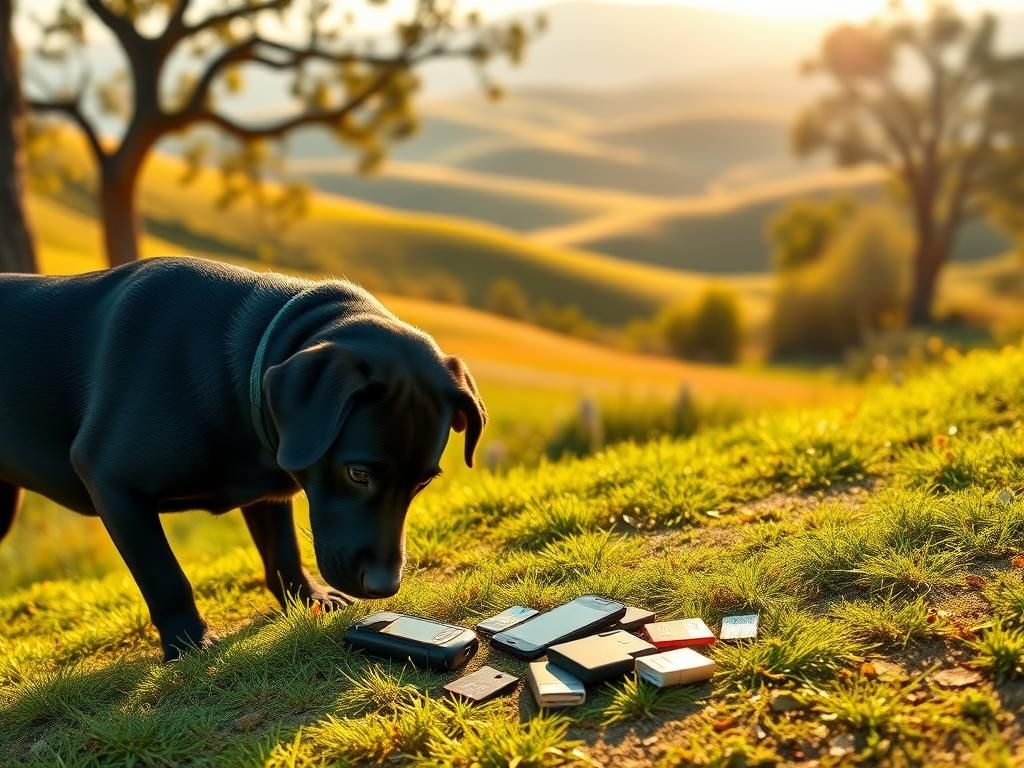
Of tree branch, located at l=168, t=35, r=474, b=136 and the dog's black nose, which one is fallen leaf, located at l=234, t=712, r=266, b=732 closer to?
the dog's black nose

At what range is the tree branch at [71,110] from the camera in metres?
16.0

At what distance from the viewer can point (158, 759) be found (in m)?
3.22

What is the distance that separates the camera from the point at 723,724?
118 inches

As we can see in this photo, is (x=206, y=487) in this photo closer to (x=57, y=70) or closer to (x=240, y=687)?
(x=240, y=687)

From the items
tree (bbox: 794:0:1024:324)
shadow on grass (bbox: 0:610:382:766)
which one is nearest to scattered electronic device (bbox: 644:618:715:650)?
shadow on grass (bbox: 0:610:382:766)

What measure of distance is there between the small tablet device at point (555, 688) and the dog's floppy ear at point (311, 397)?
1050 millimetres

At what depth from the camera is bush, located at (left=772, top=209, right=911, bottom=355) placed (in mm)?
47719

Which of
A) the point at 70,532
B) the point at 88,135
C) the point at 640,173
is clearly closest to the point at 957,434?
the point at 70,532

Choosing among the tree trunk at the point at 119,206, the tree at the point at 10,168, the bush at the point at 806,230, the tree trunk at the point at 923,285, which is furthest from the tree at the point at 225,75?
the bush at the point at 806,230

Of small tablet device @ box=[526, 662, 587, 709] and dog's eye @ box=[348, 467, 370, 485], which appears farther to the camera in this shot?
dog's eye @ box=[348, 467, 370, 485]

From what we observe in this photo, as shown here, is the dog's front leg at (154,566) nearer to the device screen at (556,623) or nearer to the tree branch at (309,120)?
the device screen at (556,623)

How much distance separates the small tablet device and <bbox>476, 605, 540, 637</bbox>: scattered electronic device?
0.43 m

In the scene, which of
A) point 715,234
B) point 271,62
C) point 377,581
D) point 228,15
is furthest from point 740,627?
point 715,234

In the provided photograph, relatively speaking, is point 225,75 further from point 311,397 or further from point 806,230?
point 806,230
